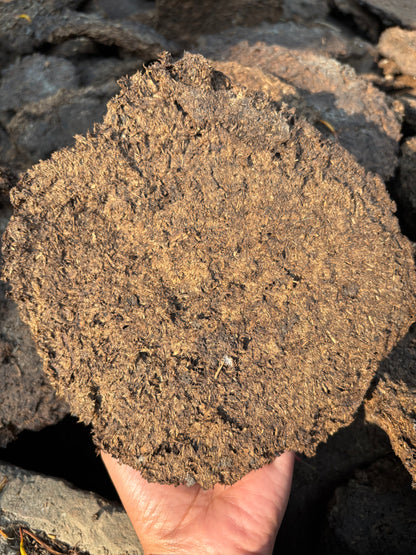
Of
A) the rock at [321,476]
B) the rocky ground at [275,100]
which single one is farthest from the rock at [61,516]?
the rock at [321,476]

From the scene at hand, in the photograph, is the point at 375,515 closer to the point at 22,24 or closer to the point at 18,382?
the point at 18,382

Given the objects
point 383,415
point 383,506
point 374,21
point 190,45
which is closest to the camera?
point 383,415

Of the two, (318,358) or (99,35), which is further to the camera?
(99,35)

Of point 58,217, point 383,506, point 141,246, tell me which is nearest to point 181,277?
point 141,246

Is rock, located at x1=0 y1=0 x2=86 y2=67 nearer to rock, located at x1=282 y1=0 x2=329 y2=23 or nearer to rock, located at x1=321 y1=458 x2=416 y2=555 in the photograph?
rock, located at x1=282 y1=0 x2=329 y2=23

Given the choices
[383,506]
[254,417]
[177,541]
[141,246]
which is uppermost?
[141,246]

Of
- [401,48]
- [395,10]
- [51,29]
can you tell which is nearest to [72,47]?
[51,29]

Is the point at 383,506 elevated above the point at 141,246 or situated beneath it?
situated beneath

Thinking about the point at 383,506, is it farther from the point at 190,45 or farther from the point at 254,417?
the point at 190,45
